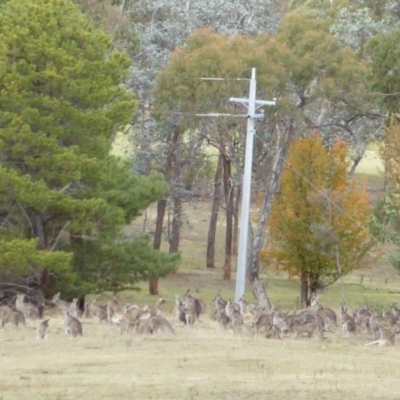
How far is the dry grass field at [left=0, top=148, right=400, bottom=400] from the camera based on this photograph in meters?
14.4

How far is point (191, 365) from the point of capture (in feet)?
55.1

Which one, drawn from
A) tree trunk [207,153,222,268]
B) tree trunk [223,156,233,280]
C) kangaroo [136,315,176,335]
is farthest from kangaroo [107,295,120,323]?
tree trunk [207,153,222,268]

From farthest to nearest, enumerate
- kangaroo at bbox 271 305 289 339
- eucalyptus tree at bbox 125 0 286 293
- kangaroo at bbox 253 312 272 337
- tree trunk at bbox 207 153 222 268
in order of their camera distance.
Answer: tree trunk at bbox 207 153 222 268 → eucalyptus tree at bbox 125 0 286 293 → kangaroo at bbox 253 312 272 337 → kangaroo at bbox 271 305 289 339

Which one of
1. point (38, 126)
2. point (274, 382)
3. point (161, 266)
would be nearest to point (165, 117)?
point (161, 266)

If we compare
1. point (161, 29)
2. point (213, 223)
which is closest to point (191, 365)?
point (161, 29)

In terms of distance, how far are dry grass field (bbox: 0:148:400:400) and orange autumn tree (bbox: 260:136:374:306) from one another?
15.9 meters

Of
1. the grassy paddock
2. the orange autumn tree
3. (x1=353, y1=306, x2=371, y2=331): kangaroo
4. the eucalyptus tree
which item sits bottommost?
the grassy paddock

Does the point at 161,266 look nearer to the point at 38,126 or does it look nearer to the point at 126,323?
the point at 38,126

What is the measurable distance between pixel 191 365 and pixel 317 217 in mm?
24203

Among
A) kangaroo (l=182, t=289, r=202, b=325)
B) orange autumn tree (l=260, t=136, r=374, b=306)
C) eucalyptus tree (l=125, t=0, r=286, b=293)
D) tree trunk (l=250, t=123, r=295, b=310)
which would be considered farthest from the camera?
eucalyptus tree (l=125, t=0, r=286, b=293)

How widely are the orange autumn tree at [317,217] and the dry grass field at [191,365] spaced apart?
1594 centimetres

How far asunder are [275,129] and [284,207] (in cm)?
380

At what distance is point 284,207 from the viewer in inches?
1631

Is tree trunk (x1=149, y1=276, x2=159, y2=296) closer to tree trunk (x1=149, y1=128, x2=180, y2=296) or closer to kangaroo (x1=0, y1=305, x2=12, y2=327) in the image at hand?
tree trunk (x1=149, y1=128, x2=180, y2=296)
